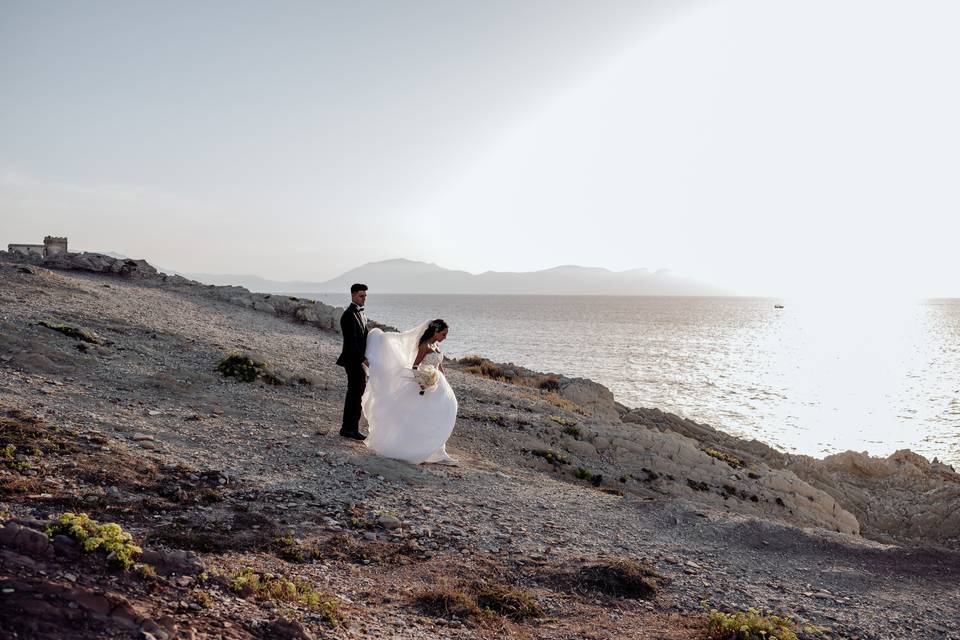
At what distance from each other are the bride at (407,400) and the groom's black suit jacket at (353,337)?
0.40 meters

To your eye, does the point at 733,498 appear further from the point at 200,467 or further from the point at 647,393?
the point at 647,393

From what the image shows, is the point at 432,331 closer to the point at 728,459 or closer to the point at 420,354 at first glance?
the point at 420,354

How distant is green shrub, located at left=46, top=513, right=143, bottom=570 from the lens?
4930 mm

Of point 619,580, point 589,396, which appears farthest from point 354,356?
point 589,396

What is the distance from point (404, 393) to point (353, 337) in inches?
70.0

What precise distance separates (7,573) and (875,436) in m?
42.2

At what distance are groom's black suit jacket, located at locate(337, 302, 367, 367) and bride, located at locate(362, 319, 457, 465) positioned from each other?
0.40 m

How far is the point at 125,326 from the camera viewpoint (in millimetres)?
20406

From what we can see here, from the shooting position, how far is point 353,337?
1308cm

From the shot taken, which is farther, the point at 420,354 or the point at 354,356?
the point at 354,356

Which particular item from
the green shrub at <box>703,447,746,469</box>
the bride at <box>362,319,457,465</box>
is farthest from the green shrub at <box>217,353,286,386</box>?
the green shrub at <box>703,447,746,469</box>

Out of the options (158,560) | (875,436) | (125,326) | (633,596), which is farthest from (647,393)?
(158,560)

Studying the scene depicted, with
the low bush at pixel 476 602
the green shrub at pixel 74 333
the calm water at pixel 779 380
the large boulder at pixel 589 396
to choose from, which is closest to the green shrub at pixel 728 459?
the large boulder at pixel 589 396

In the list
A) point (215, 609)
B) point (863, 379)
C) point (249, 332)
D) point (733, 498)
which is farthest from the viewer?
point (863, 379)
